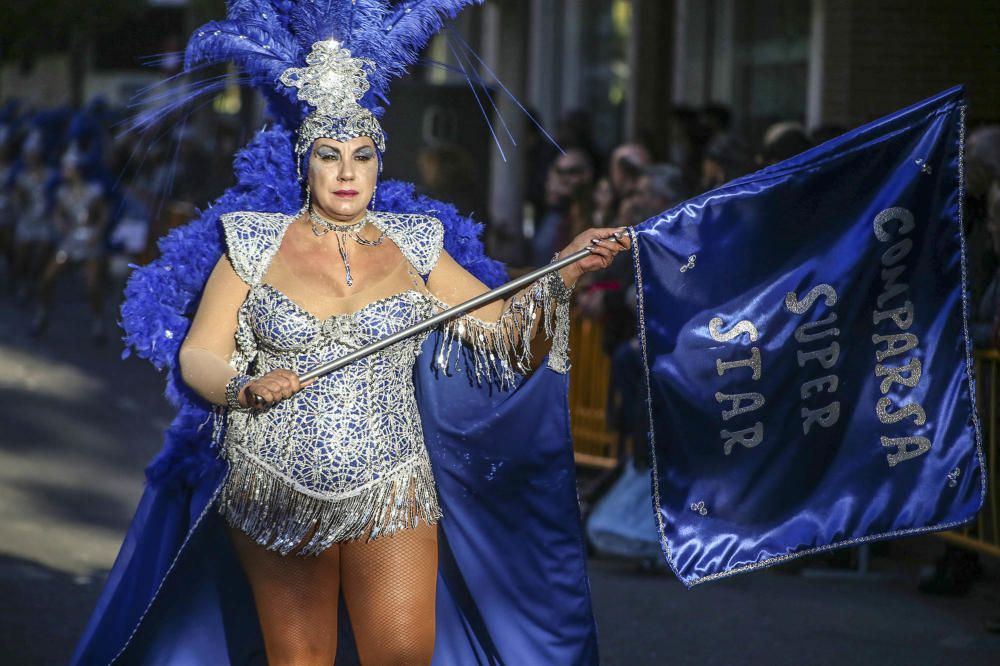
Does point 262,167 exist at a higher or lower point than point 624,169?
lower

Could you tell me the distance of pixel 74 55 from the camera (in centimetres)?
3161

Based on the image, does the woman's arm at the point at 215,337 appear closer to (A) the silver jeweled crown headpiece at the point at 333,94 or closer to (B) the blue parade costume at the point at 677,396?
(B) the blue parade costume at the point at 677,396

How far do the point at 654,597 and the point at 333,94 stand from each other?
3288 millimetres

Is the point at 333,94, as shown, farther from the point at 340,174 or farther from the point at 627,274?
the point at 627,274

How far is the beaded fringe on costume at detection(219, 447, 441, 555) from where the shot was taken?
3.96 metres

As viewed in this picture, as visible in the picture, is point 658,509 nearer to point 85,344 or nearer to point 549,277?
point 549,277

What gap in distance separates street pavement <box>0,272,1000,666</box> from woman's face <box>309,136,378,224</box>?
238cm

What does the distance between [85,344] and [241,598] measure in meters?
10.2

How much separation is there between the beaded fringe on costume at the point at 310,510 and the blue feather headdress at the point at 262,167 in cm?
28

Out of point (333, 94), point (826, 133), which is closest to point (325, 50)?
point (333, 94)

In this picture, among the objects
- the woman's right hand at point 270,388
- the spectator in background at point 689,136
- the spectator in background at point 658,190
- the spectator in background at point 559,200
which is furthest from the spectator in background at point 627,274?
the woman's right hand at point 270,388

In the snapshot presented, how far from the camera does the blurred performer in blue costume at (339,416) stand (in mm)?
3998

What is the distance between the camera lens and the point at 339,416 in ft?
13.0

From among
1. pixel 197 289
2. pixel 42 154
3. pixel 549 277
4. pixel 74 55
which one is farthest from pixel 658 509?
pixel 74 55
